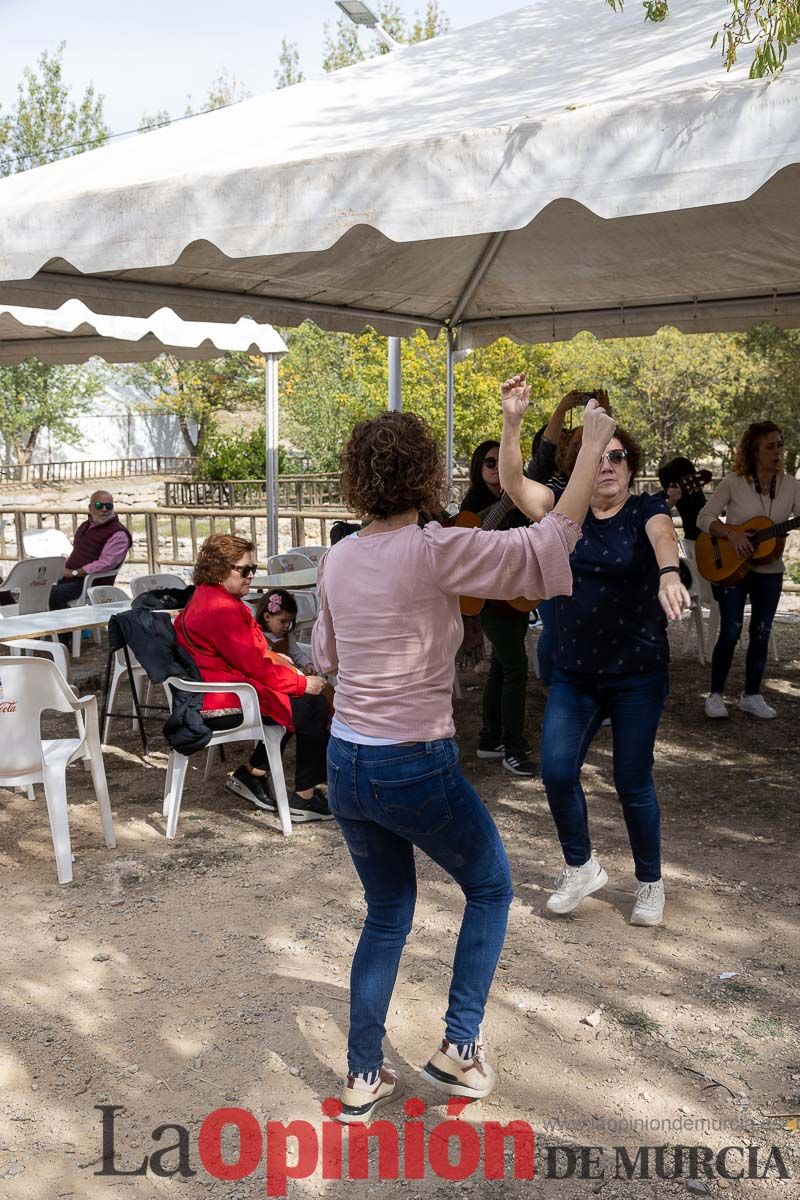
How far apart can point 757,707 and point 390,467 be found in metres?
4.91

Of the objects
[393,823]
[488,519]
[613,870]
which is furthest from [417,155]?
[613,870]

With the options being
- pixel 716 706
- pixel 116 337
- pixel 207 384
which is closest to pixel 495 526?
pixel 716 706

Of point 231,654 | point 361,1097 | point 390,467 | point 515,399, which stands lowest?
point 361,1097

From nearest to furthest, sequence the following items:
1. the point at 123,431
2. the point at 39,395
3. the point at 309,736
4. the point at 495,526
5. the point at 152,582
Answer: the point at 309,736 < the point at 495,526 < the point at 152,582 < the point at 39,395 < the point at 123,431

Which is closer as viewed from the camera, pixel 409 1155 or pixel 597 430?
pixel 597 430

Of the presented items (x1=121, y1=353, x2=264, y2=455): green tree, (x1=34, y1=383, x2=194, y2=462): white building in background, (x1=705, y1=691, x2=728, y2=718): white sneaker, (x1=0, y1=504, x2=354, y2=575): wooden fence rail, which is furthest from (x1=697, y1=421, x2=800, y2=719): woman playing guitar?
(x1=34, y1=383, x2=194, y2=462): white building in background

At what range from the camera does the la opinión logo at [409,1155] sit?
256cm

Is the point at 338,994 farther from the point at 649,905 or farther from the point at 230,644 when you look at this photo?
the point at 230,644

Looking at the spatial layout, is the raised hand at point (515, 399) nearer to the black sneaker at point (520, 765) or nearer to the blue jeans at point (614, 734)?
the blue jeans at point (614, 734)

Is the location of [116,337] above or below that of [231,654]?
above

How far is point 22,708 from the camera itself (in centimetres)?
431

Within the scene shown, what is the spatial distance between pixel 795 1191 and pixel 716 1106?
1.11 ft

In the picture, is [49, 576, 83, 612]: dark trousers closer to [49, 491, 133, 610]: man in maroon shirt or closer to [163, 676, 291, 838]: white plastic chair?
[49, 491, 133, 610]: man in maroon shirt

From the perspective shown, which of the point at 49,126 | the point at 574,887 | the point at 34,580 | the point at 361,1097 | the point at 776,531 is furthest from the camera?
the point at 49,126
